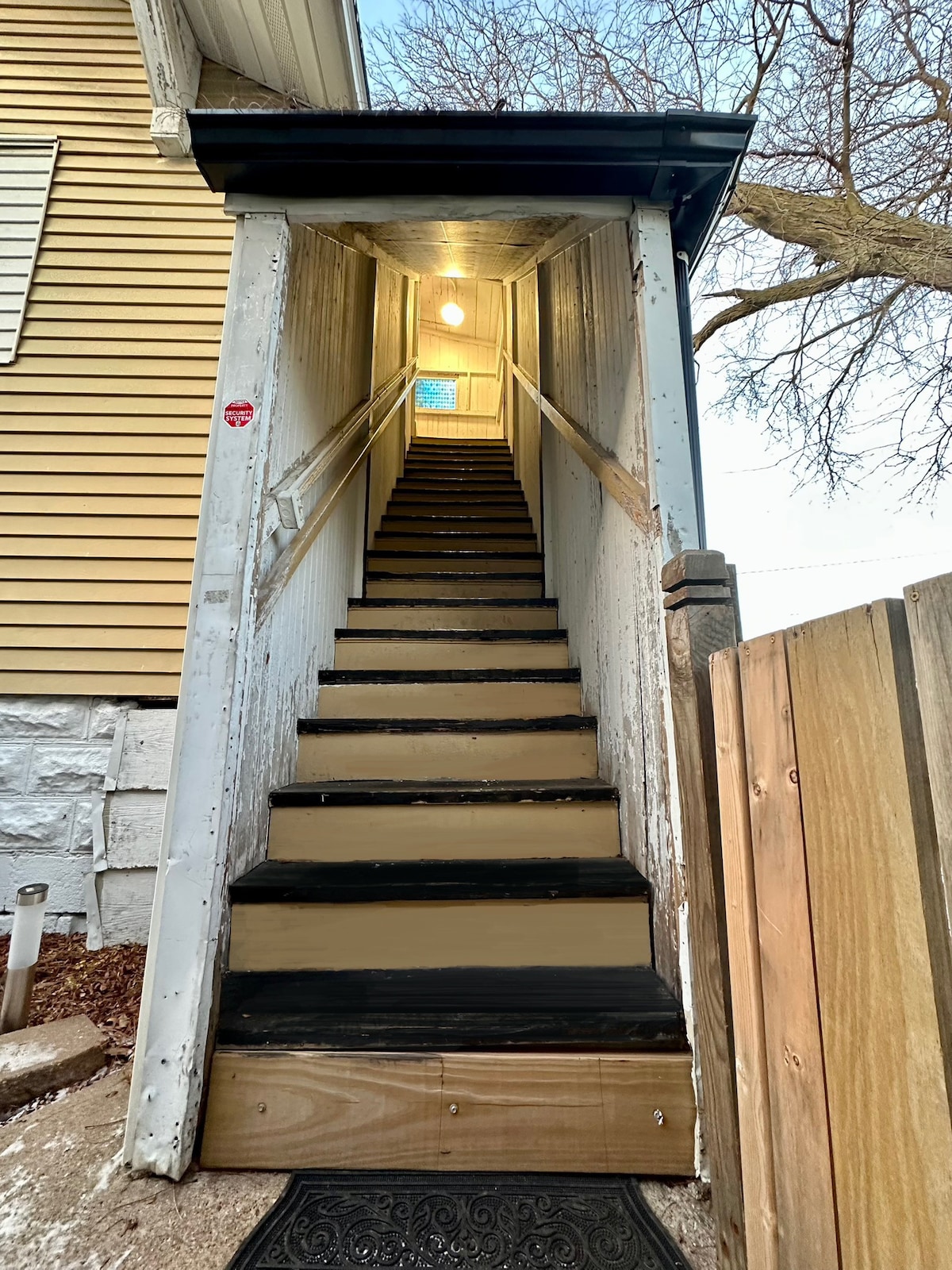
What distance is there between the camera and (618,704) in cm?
169

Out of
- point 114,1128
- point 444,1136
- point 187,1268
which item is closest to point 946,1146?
point 444,1136

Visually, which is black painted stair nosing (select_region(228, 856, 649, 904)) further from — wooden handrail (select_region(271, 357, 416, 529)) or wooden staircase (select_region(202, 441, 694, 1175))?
wooden handrail (select_region(271, 357, 416, 529))

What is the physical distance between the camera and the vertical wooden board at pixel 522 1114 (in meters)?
1.10

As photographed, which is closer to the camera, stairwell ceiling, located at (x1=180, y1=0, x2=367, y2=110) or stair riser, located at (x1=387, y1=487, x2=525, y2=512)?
stairwell ceiling, located at (x1=180, y1=0, x2=367, y2=110)

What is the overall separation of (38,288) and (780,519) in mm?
5481

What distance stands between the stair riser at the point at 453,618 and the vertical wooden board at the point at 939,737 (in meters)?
2.18

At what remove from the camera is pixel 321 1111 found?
3.73ft

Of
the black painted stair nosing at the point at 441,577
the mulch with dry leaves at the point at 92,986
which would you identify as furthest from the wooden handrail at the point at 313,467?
the mulch with dry leaves at the point at 92,986

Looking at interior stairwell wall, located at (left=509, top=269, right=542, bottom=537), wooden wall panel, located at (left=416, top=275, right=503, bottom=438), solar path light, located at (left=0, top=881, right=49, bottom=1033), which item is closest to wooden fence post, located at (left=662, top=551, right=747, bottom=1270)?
solar path light, located at (left=0, top=881, right=49, bottom=1033)

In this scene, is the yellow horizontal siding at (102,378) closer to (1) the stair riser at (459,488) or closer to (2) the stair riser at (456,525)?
(2) the stair riser at (456,525)

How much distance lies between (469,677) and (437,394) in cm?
651

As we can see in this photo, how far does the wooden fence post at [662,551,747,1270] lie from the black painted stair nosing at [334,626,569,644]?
1395mm

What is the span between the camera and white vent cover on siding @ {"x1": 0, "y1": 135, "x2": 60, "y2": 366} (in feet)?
8.95

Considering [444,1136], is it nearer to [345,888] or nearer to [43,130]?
[345,888]
